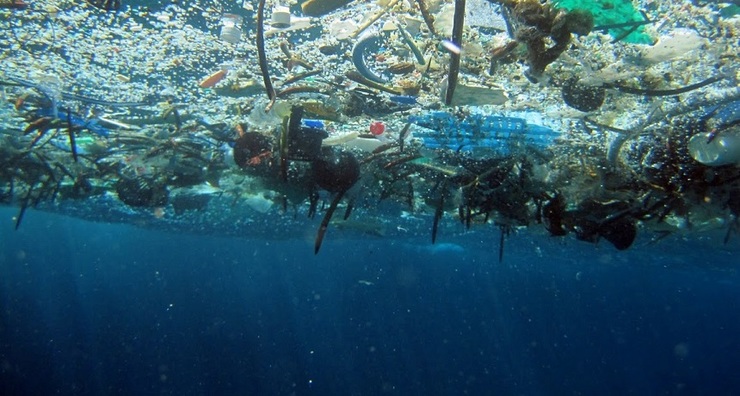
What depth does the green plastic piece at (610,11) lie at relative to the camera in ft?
12.2

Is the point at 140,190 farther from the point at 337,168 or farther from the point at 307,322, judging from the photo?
the point at 307,322

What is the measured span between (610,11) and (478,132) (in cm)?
371

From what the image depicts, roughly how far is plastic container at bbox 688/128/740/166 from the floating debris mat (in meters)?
2.09

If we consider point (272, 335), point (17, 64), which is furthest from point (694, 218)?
point (272, 335)

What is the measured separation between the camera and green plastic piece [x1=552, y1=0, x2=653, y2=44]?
371cm

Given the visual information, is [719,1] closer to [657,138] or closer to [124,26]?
[657,138]

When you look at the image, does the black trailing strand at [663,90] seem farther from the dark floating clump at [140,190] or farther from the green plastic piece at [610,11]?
the dark floating clump at [140,190]

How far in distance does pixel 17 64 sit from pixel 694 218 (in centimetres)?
1241

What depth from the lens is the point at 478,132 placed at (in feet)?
24.8

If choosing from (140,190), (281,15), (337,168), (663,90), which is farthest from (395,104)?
(140,190)

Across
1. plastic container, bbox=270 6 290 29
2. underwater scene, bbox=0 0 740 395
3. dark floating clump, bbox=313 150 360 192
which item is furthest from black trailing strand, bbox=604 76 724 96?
plastic container, bbox=270 6 290 29

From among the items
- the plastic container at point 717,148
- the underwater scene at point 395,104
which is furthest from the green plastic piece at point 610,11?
the plastic container at point 717,148

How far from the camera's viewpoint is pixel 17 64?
19.9ft

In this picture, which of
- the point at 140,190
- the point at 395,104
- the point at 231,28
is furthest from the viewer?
the point at 140,190
